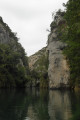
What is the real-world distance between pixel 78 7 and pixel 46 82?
63.0m

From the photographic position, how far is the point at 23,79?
7838 centimetres

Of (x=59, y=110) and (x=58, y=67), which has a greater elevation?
(x=58, y=67)

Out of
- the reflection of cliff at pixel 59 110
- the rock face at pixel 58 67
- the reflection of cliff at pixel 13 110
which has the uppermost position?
the rock face at pixel 58 67

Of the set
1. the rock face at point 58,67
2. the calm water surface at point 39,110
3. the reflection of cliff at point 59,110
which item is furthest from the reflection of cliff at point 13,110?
the rock face at point 58,67

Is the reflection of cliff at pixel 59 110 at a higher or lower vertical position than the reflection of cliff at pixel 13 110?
lower

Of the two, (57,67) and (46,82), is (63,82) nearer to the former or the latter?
(57,67)

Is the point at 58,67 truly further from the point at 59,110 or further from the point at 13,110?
the point at 13,110

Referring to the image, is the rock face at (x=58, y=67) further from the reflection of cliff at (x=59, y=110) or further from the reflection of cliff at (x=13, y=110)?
the reflection of cliff at (x=13, y=110)

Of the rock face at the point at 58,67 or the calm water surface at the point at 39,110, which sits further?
the rock face at the point at 58,67

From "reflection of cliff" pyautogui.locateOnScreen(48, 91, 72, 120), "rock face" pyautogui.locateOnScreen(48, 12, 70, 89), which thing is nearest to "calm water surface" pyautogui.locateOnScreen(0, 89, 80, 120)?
"reflection of cliff" pyautogui.locateOnScreen(48, 91, 72, 120)

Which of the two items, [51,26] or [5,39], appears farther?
[5,39]

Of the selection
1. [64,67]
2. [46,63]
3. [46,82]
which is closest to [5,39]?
[46,63]

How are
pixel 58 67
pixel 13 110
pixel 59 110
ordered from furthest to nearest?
pixel 58 67
pixel 59 110
pixel 13 110

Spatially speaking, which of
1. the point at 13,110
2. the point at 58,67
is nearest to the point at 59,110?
the point at 13,110
